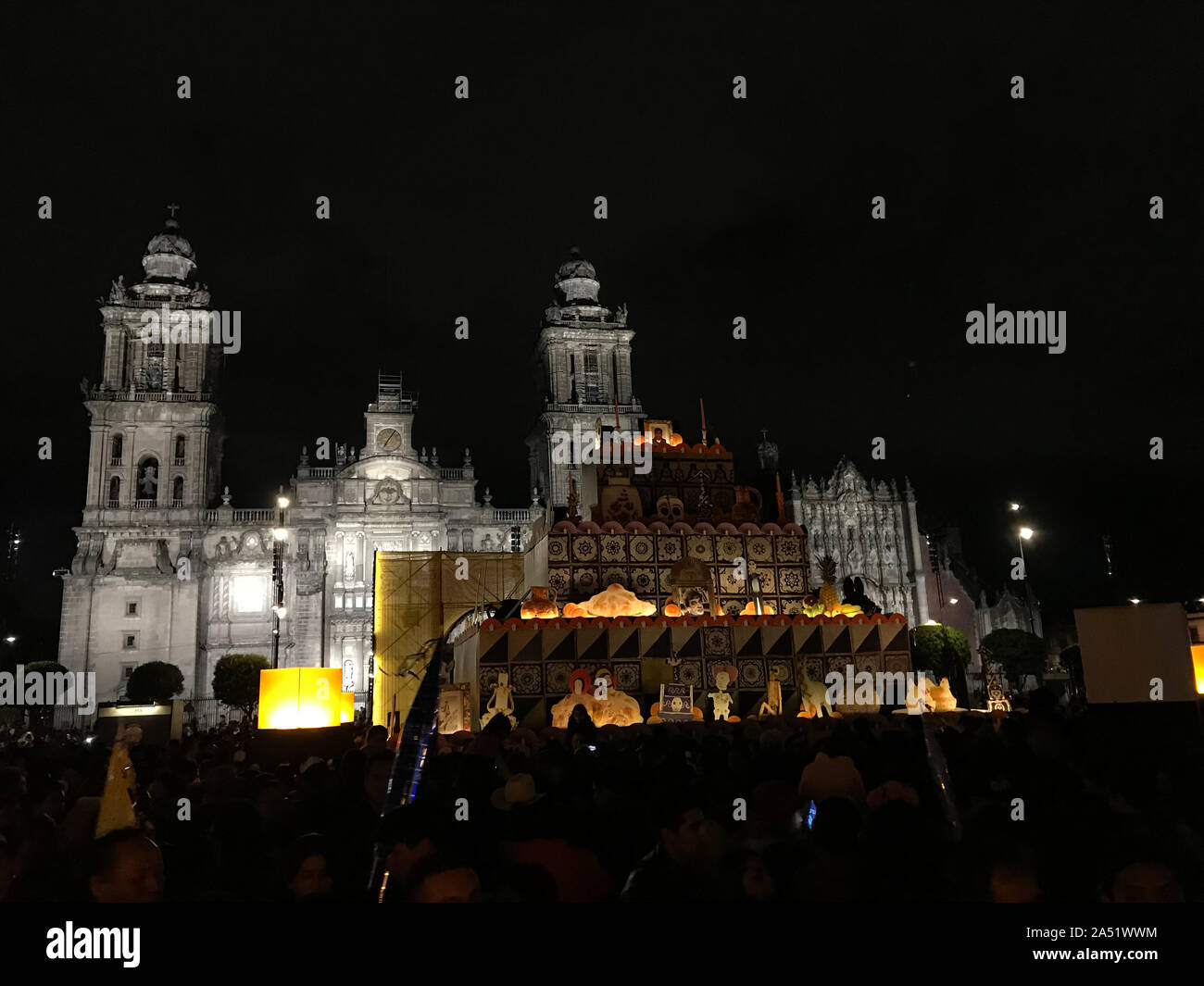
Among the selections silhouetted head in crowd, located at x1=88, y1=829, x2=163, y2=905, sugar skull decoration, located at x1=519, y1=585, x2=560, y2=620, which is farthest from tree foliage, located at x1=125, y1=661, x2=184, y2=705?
silhouetted head in crowd, located at x1=88, y1=829, x2=163, y2=905

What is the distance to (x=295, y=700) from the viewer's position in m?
14.7

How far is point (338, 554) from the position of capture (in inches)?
2270

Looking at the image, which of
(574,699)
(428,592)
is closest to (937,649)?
(428,592)

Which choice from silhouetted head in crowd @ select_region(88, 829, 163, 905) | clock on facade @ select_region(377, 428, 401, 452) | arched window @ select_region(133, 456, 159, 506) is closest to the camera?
silhouetted head in crowd @ select_region(88, 829, 163, 905)

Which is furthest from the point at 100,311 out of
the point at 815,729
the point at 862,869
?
the point at 862,869

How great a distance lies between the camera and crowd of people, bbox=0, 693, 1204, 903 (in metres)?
4.39

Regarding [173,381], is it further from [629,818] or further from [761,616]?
[629,818]

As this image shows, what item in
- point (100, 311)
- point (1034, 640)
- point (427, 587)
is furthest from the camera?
point (100, 311)

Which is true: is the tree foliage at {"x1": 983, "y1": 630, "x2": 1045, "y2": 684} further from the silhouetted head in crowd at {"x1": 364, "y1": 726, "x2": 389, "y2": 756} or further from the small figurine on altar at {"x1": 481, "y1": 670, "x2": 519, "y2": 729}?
the silhouetted head in crowd at {"x1": 364, "y1": 726, "x2": 389, "y2": 756}

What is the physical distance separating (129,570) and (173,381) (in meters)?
14.1

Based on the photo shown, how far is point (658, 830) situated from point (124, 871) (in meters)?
3.13

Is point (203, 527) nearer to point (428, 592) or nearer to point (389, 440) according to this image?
point (389, 440)

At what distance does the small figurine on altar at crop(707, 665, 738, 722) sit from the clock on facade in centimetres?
4054

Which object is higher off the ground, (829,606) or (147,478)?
(147,478)
